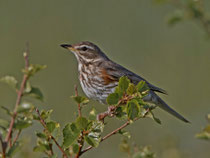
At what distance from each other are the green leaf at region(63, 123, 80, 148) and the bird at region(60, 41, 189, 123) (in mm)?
2570

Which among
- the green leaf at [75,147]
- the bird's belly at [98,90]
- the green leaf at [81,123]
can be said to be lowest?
the bird's belly at [98,90]

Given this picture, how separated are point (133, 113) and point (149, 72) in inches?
393

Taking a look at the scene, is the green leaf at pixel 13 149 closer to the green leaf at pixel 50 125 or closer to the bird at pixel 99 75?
the green leaf at pixel 50 125

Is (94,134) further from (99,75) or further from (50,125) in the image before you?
(99,75)

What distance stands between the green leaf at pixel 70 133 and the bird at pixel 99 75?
257 cm

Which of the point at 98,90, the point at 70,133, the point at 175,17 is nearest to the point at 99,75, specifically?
the point at 98,90

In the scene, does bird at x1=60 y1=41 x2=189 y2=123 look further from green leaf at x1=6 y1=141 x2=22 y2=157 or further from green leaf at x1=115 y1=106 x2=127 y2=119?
green leaf at x1=6 y1=141 x2=22 y2=157

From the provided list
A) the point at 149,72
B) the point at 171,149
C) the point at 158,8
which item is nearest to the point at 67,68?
the point at 149,72

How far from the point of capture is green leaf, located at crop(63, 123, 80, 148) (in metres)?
3.02

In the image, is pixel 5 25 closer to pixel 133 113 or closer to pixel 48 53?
pixel 48 53

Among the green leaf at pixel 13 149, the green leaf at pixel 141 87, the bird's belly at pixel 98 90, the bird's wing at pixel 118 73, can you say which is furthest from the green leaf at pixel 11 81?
the bird's wing at pixel 118 73

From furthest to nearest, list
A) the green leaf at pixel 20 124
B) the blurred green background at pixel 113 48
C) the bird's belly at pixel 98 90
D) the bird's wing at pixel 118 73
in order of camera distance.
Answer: the blurred green background at pixel 113 48, the bird's wing at pixel 118 73, the bird's belly at pixel 98 90, the green leaf at pixel 20 124

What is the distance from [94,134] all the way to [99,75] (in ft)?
11.0

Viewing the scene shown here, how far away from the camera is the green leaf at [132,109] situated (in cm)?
303
